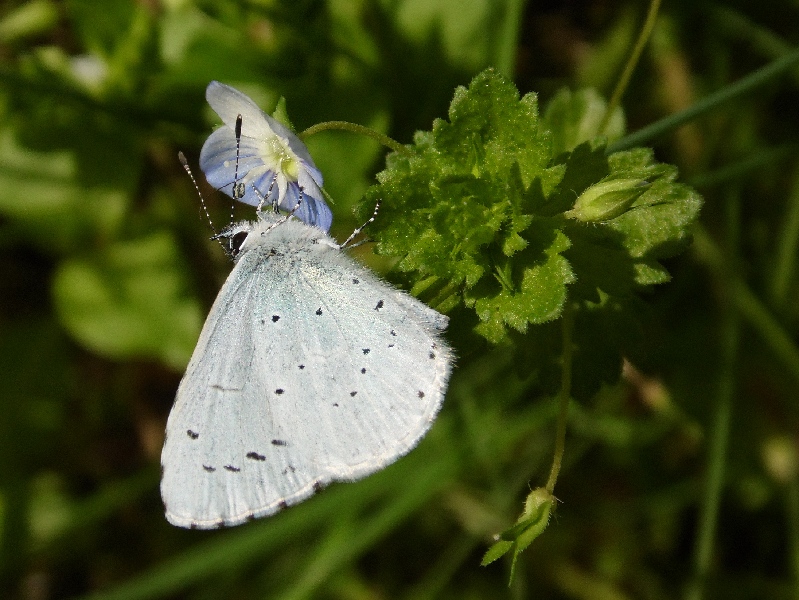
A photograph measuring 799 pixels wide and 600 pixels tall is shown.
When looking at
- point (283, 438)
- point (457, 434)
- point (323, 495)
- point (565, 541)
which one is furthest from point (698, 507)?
point (283, 438)

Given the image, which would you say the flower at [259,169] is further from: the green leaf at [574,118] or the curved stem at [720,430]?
the curved stem at [720,430]

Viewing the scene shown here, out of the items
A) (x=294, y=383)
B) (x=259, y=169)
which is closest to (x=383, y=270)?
(x=259, y=169)

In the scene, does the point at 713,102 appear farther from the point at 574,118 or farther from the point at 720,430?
the point at 720,430

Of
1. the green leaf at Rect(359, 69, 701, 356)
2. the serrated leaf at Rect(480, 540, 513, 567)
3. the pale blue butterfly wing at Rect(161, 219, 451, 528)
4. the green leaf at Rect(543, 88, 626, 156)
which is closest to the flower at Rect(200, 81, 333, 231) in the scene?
the pale blue butterfly wing at Rect(161, 219, 451, 528)

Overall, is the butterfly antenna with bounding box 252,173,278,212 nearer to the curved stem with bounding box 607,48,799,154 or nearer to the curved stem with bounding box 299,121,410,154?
the curved stem with bounding box 299,121,410,154

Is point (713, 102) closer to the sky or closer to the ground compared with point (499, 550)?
A: closer to the sky

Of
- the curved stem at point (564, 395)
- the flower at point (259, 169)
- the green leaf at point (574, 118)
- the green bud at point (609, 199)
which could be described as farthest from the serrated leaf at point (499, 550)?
the green leaf at point (574, 118)

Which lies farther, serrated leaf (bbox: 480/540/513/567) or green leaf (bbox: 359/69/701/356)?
green leaf (bbox: 359/69/701/356)
